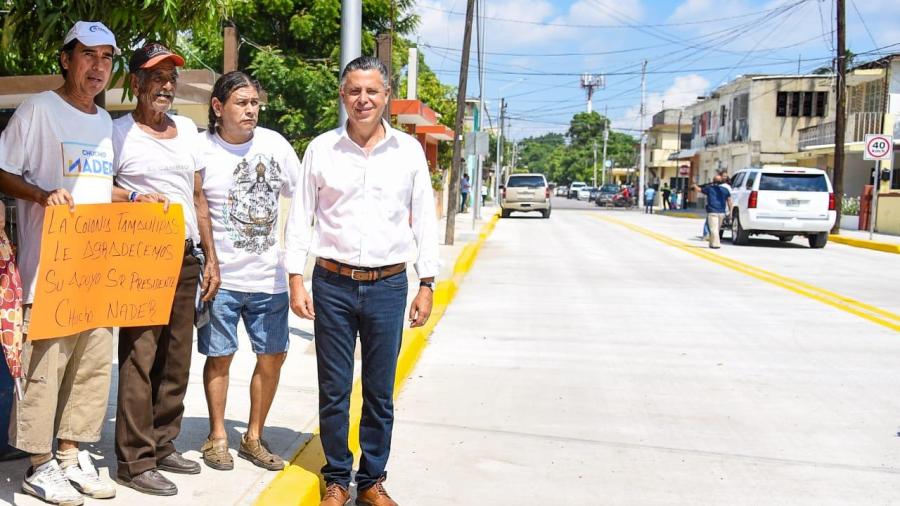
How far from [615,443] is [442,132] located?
89.0 feet

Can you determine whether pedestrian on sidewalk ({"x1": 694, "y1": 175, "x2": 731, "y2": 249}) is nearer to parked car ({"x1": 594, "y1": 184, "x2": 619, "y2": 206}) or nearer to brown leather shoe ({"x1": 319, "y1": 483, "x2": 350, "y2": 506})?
brown leather shoe ({"x1": 319, "y1": 483, "x2": 350, "y2": 506})

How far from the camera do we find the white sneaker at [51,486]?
3.89 m

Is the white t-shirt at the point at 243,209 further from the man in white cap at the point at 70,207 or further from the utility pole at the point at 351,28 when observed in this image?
the utility pole at the point at 351,28

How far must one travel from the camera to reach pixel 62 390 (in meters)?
4.11

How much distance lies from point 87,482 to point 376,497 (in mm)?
1242

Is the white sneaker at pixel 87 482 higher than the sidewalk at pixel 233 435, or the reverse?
the white sneaker at pixel 87 482

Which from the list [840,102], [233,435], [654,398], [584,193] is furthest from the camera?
[584,193]

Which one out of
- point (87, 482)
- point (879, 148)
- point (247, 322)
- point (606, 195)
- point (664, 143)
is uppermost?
point (664, 143)

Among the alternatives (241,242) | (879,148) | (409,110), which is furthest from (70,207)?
(879,148)

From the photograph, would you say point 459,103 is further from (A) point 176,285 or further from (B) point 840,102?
(A) point 176,285

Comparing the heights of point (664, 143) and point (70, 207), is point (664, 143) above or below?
above

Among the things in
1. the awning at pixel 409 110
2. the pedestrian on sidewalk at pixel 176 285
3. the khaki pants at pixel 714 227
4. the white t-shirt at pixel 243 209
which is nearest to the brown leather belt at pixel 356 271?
the white t-shirt at pixel 243 209

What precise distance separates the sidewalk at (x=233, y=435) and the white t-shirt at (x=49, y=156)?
94cm

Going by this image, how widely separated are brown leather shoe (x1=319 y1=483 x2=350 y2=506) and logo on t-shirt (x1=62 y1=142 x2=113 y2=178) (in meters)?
1.70
